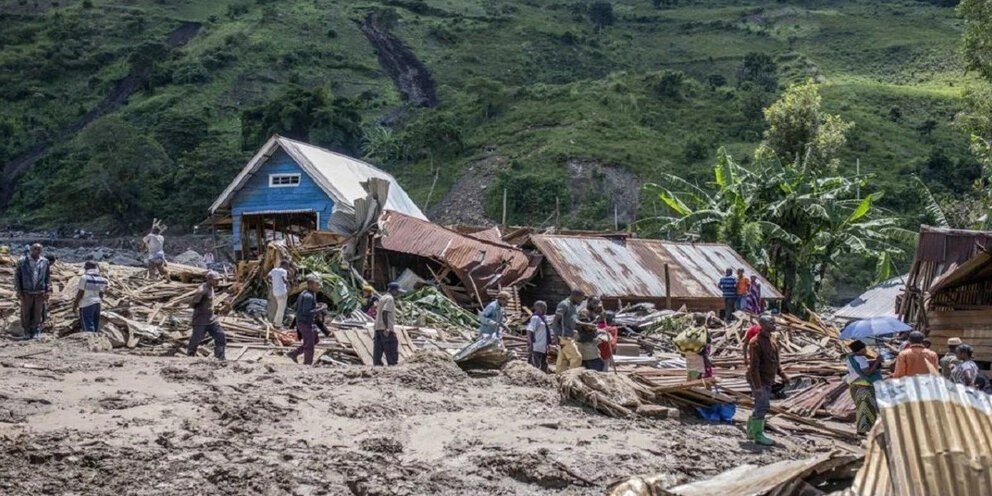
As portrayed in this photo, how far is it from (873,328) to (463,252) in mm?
10817

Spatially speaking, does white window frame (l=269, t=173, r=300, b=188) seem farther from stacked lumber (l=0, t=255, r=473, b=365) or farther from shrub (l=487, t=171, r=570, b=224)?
shrub (l=487, t=171, r=570, b=224)

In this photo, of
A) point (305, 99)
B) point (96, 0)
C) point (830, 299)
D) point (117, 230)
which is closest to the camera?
point (830, 299)

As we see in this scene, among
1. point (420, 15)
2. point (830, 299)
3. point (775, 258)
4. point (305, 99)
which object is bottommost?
point (830, 299)

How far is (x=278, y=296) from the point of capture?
1745cm

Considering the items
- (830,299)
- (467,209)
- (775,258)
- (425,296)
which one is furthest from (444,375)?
(467,209)

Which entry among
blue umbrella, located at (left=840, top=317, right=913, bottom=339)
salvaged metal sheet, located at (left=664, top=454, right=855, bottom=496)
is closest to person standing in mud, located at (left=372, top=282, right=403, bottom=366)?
blue umbrella, located at (left=840, top=317, right=913, bottom=339)

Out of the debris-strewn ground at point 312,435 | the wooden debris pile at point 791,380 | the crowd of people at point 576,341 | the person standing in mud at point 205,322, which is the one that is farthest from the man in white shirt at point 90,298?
the wooden debris pile at point 791,380

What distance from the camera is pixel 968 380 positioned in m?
11.3

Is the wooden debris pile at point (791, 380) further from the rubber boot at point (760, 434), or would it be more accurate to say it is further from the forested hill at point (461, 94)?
the forested hill at point (461, 94)

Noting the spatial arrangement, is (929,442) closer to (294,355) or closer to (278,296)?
(294,355)

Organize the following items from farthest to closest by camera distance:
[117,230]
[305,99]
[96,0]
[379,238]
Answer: [96,0]
[305,99]
[117,230]
[379,238]

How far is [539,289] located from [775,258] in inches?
460

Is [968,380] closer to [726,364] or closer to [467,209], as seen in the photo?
[726,364]

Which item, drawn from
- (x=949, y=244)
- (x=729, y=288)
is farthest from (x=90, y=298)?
(x=949, y=244)
